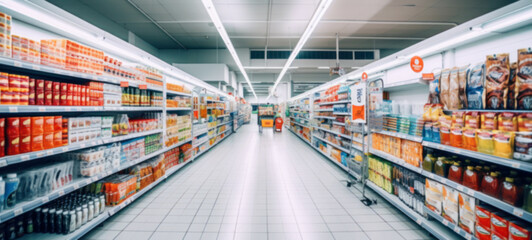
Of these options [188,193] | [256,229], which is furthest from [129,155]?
[256,229]

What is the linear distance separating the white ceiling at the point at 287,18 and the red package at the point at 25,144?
575 cm

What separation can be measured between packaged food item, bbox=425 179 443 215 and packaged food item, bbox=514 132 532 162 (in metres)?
0.87

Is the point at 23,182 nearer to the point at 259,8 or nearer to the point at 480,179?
the point at 480,179

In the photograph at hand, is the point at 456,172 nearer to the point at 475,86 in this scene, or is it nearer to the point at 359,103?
the point at 475,86

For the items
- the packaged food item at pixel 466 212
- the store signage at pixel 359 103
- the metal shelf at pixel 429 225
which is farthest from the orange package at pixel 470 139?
the store signage at pixel 359 103

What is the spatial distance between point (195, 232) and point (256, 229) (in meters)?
0.75

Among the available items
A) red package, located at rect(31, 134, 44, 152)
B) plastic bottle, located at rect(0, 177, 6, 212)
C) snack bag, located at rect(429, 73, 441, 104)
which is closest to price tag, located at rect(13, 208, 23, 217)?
plastic bottle, located at rect(0, 177, 6, 212)

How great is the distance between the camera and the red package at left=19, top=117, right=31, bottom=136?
1835 mm

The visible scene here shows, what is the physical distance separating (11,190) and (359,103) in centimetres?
418

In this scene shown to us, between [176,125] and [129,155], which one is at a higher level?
[176,125]

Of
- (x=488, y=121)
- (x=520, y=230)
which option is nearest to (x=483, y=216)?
(x=520, y=230)

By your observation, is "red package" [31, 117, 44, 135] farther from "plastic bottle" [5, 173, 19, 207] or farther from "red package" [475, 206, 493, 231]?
"red package" [475, 206, 493, 231]

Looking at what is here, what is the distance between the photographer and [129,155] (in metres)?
3.27

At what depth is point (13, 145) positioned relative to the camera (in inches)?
69.4
